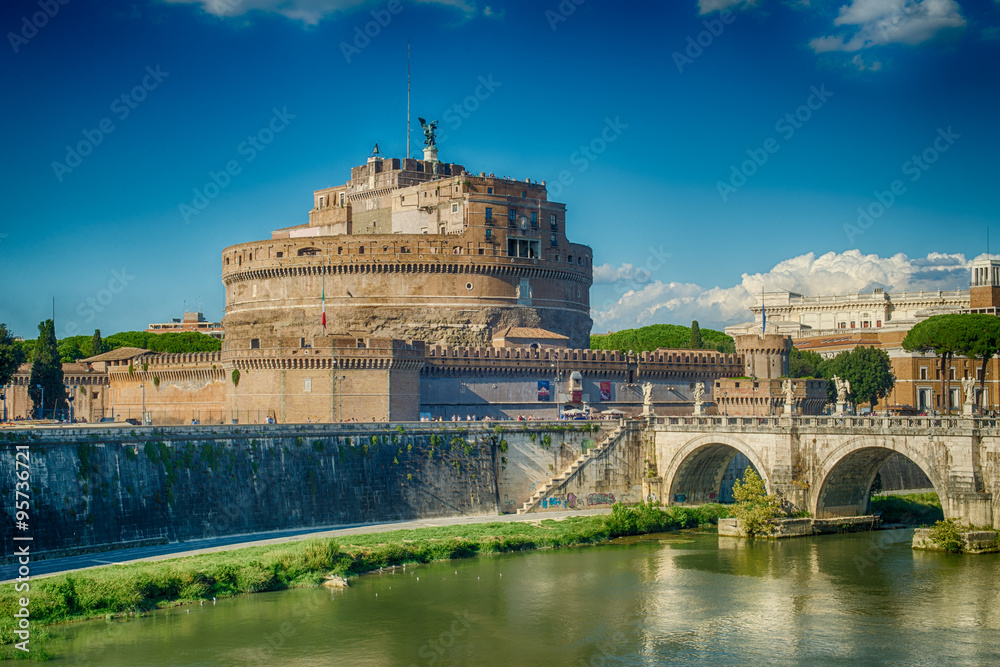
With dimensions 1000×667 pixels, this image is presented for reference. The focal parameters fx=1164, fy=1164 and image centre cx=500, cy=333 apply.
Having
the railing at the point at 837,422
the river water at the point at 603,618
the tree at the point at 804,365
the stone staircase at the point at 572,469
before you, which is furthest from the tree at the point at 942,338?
the river water at the point at 603,618

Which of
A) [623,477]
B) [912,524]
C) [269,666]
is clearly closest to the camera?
[269,666]

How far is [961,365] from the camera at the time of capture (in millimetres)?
86562

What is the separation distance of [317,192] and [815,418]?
149ft

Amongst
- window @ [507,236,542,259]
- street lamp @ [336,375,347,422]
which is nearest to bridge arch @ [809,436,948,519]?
street lamp @ [336,375,347,422]

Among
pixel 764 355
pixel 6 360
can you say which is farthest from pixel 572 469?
pixel 6 360

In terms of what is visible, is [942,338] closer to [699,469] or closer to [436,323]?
[699,469]

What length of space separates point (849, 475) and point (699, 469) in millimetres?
8811

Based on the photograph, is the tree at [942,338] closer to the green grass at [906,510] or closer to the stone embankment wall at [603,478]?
the green grass at [906,510]

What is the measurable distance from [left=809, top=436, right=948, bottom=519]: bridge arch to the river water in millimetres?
4599

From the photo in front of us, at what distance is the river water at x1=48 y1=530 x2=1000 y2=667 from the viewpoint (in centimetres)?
3059

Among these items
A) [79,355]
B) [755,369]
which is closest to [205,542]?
[755,369]

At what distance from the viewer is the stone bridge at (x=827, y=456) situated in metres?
41.4

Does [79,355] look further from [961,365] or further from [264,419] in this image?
[961,365]

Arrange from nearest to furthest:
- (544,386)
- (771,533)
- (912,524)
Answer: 1. (771,533)
2. (912,524)
3. (544,386)
